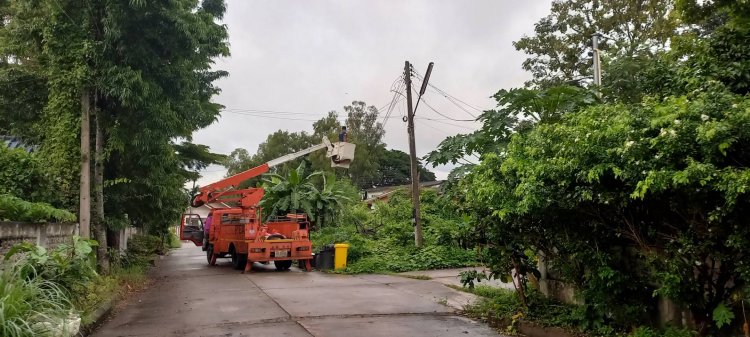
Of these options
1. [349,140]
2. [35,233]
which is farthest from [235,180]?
[349,140]

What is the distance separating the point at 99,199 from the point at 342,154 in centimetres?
737

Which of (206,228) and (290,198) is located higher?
(290,198)

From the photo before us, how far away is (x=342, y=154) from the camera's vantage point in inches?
712

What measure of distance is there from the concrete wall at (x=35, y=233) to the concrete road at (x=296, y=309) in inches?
70.7

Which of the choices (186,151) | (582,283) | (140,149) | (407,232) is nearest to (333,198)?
(407,232)

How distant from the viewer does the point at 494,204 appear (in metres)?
7.01

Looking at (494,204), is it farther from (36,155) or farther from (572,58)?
(572,58)

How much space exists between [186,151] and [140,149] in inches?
241

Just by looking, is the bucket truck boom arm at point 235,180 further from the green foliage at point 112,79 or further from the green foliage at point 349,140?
the green foliage at point 349,140

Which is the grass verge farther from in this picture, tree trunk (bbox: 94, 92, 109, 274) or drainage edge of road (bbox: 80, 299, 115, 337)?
tree trunk (bbox: 94, 92, 109, 274)

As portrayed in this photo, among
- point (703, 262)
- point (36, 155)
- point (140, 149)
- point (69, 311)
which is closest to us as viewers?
point (703, 262)

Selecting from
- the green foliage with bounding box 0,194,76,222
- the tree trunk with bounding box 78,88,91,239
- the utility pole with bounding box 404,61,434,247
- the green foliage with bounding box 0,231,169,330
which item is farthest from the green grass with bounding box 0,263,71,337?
the utility pole with bounding box 404,61,434,247

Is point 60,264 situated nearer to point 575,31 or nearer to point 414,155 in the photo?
point 414,155

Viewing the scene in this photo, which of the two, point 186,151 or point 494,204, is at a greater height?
point 186,151
